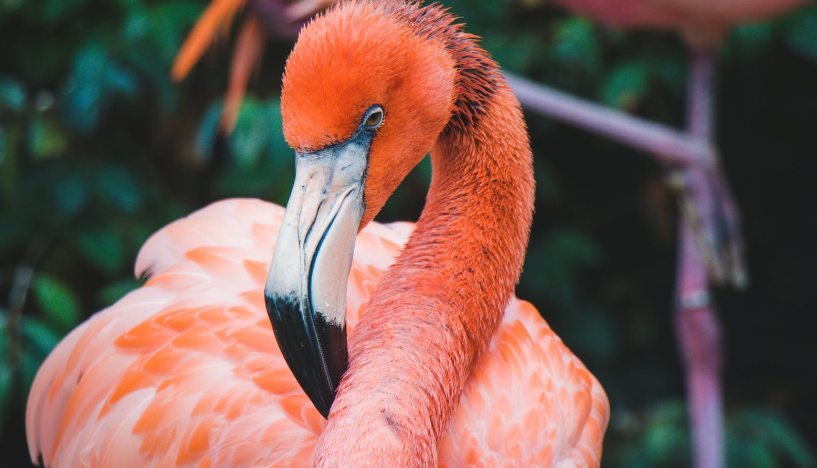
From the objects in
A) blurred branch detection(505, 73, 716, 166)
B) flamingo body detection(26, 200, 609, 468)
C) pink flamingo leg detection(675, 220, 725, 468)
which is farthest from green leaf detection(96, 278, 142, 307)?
pink flamingo leg detection(675, 220, 725, 468)

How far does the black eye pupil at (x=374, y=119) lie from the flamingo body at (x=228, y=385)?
0.37 m

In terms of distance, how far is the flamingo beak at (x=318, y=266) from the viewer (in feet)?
3.16

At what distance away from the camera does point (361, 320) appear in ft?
3.88

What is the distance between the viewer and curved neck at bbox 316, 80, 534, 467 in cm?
103

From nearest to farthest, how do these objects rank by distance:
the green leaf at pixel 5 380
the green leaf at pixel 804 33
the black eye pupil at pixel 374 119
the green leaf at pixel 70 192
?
the black eye pupil at pixel 374 119 → the green leaf at pixel 5 380 → the green leaf at pixel 804 33 → the green leaf at pixel 70 192

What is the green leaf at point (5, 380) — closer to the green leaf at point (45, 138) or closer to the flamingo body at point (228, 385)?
the flamingo body at point (228, 385)

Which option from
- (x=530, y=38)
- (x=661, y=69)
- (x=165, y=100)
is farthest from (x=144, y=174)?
(x=661, y=69)

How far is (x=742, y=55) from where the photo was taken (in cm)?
249

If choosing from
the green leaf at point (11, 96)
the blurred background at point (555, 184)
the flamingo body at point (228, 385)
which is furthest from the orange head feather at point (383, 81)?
the green leaf at point (11, 96)

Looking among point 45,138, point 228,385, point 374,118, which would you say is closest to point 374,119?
point 374,118

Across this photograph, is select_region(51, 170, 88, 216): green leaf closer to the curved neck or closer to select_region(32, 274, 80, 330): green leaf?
select_region(32, 274, 80, 330): green leaf

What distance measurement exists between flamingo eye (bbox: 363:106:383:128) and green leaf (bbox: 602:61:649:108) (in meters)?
1.47

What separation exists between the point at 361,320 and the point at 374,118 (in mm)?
310

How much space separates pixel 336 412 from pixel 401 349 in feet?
0.43
